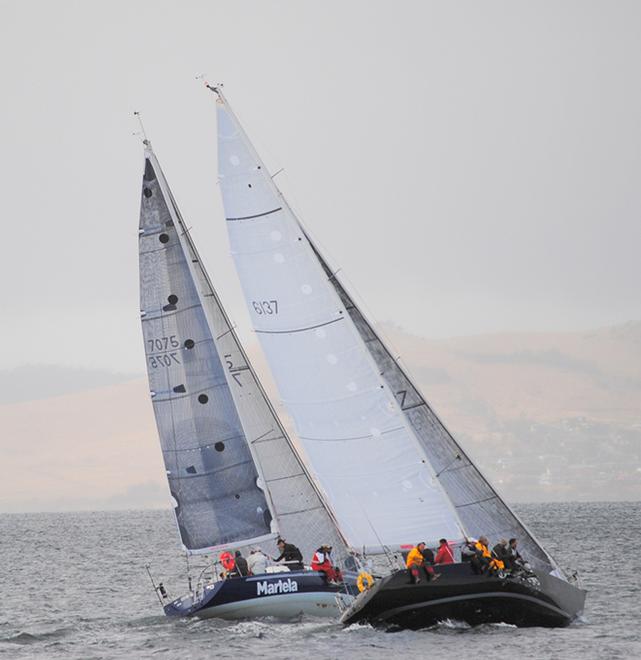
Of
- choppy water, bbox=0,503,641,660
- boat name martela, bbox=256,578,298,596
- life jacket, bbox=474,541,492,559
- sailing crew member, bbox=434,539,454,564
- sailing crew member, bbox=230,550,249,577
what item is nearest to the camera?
choppy water, bbox=0,503,641,660

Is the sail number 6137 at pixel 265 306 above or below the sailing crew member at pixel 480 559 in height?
above

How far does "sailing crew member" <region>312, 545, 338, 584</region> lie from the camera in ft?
104

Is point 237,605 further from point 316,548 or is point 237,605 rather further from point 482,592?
point 482,592

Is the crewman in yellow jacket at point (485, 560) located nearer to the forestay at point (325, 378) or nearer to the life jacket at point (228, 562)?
the forestay at point (325, 378)

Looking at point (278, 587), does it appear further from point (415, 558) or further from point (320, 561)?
point (415, 558)

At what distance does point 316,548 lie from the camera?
1356 inches

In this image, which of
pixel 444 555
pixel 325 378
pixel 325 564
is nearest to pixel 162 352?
pixel 325 378

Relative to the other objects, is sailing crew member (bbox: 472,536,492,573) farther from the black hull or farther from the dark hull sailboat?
the dark hull sailboat

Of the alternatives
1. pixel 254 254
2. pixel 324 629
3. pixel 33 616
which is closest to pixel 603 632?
pixel 324 629

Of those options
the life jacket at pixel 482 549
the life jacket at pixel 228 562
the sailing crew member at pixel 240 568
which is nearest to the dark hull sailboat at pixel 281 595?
the sailing crew member at pixel 240 568

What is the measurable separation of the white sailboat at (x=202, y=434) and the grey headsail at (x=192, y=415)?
0.08 feet

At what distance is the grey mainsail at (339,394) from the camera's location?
97.0ft

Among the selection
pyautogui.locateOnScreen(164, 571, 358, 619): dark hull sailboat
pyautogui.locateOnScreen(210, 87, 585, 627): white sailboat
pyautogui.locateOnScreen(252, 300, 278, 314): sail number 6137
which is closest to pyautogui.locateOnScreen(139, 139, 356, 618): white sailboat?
pyautogui.locateOnScreen(164, 571, 358, 619): dark hull sailboat

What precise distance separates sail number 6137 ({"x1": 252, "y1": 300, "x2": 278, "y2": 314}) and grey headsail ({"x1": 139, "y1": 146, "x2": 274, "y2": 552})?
3458mm
